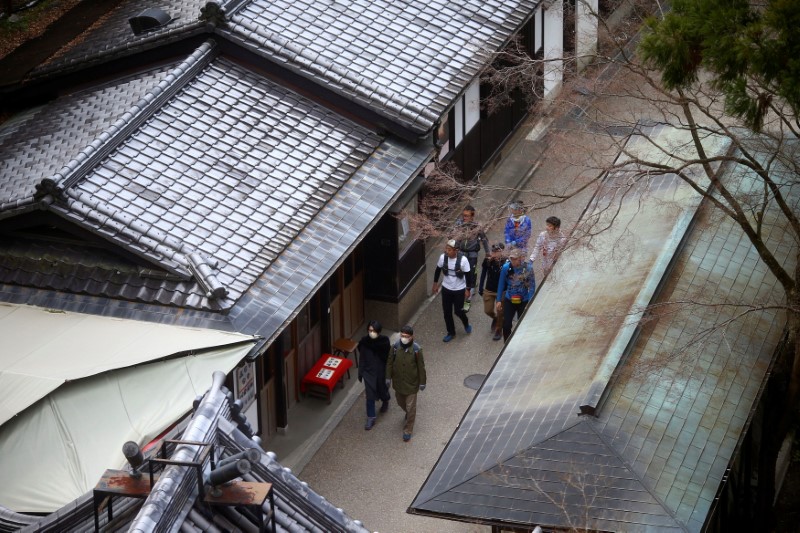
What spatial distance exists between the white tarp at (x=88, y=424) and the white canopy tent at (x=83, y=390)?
0.01m

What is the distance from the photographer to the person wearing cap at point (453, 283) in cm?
2128

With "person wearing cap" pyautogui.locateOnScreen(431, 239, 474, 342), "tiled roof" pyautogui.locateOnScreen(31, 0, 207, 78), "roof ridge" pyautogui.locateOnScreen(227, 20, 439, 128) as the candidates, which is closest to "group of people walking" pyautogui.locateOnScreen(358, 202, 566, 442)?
"person wearing cap" pyautogui.locateOnScreen(431, 239, 474, 342)

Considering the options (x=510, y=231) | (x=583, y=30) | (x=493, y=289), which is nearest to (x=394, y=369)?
(x=493, y=289)

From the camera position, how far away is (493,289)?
70.7ft

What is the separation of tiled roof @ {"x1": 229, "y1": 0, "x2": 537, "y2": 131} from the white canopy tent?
19.9 ft

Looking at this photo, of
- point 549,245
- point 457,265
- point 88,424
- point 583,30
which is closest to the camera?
point 88,424

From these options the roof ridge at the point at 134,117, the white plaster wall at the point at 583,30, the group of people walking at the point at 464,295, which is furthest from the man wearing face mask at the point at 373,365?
the white plaster wall at the point at 583,30

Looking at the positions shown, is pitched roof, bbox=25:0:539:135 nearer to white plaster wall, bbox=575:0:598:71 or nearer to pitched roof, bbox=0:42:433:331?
pitched roof, bbox=0:42:433:331

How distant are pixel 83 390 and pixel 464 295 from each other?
336 inches

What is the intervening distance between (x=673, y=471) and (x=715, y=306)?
115 inches

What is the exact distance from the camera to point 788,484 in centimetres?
1850

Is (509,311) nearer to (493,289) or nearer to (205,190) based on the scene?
(493,289)

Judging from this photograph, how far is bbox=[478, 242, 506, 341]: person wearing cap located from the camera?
2111 centimetres

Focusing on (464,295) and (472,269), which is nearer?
(464,295)
